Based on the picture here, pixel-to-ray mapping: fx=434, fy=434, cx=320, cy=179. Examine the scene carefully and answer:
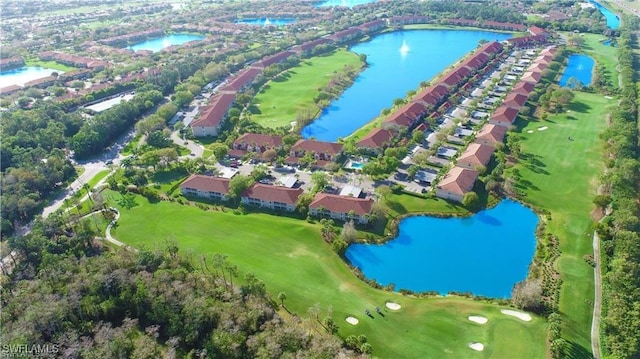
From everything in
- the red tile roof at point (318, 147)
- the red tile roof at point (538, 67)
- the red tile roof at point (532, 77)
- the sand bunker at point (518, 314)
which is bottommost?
the sand bunker at point (518, 314)

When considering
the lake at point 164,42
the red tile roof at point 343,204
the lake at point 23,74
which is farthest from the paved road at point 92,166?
the lake at point 164,42

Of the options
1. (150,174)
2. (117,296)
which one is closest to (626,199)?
(117,296)

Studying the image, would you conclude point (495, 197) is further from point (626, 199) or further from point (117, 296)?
point (117, 296)

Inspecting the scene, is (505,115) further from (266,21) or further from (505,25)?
(266,21)

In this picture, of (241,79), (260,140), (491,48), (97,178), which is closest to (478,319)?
(260,140)

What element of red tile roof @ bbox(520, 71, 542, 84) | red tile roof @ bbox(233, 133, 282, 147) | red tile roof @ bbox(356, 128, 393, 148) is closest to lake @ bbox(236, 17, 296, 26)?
red tile roof @ bbox(520, 71, 542, 84)

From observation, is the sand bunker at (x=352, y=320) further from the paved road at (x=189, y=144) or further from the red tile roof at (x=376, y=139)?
the paved road at (x=189, y=144)
